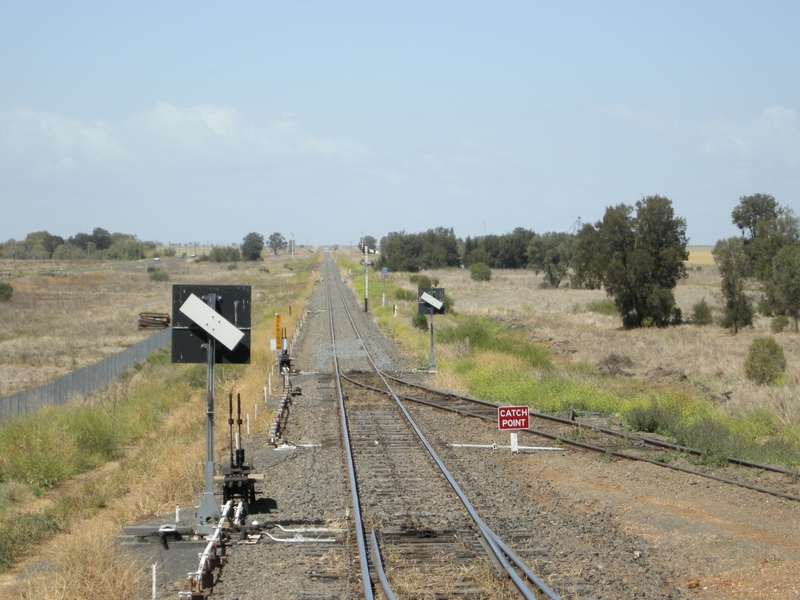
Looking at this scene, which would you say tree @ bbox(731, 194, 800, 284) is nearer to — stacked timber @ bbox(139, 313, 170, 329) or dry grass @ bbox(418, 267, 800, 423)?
dry grass @ bbox(418, 267, 800, 423)

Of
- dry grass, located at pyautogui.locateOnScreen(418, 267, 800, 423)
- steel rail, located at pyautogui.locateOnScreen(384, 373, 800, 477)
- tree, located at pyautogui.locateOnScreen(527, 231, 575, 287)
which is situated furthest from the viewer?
tree, located at pyautogui.locateOnScreen(527, 231, 575, 287)

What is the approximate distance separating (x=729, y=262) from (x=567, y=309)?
629 inches

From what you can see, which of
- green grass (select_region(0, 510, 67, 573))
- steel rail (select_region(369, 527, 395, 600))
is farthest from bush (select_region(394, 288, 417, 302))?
steel rail (select_region(369, 527, 395, 600))

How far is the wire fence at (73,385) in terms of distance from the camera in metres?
19.8

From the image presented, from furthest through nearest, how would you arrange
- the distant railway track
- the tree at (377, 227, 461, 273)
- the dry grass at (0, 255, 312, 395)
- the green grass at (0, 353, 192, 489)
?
1. the tree at (377, 227, 461, 273)
2. the dry grass at (0, 255, 312, 395)
3. the green grass at (0, 353, 192, 489)
4. the distant railway track

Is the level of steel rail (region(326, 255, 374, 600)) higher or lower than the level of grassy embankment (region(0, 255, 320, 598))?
higher

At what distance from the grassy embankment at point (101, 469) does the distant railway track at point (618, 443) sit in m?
4.53

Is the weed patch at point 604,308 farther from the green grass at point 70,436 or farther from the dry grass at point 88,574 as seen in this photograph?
the dry grass at point 88,574

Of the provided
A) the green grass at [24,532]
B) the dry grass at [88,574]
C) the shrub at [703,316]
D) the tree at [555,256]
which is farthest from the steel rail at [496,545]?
the tree at [555,256]

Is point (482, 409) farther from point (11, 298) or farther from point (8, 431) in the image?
point (11, 298)

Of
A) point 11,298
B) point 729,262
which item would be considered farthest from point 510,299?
point 11,298

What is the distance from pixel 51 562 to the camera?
8.58 m

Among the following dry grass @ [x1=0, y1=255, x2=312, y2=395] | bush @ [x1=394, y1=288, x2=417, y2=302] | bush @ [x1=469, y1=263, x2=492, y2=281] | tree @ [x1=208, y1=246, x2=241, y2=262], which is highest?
tree @ [x1=208, y1=246, x2=241, y2=262]

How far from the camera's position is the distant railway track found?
11.1 metres
